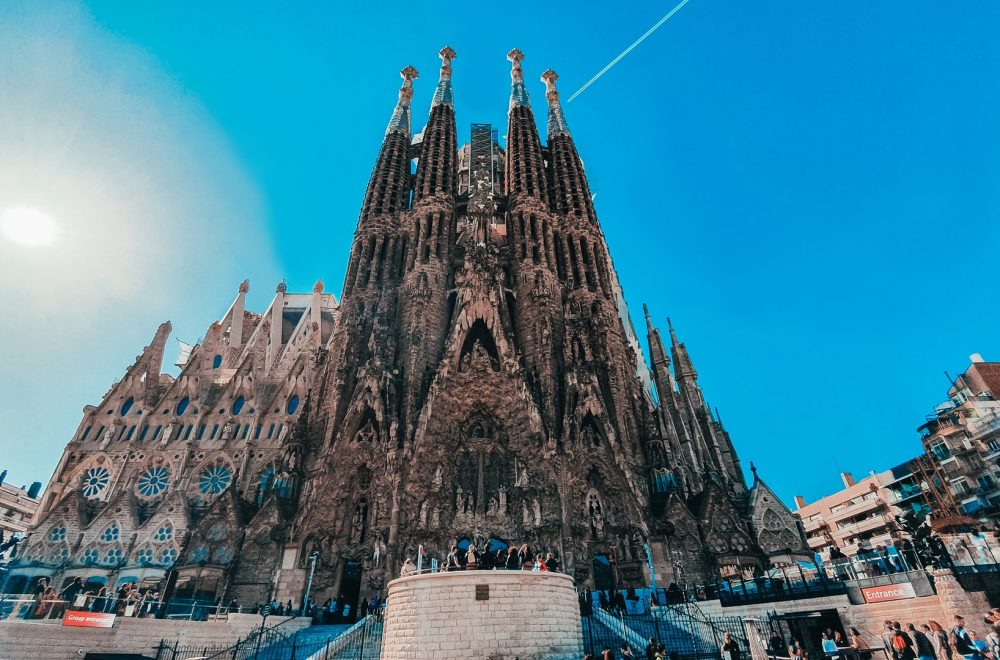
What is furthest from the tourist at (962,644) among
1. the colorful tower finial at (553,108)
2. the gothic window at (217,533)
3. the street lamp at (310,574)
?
the colorful tower finial at (553,108)

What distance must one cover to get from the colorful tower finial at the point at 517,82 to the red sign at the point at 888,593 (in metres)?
39.1

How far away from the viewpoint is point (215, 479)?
28.2 m

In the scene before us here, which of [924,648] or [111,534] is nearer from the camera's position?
[924,648]

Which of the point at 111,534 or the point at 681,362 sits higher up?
the point at 681,362

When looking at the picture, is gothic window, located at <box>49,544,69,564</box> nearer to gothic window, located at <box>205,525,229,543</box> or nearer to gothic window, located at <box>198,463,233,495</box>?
gothic window, located at <box>198,463,233,495</box>

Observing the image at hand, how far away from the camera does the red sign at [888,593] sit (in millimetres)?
11562

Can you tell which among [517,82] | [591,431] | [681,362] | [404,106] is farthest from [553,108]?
[591,431]

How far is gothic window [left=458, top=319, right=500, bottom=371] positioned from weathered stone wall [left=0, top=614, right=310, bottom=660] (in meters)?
13.5

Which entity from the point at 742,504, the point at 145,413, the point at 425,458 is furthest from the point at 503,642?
the point at 145,413

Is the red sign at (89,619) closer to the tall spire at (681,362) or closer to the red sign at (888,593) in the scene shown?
the red sign at (888,593)

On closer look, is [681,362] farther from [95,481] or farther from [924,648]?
[95,481]

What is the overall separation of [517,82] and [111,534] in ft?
138

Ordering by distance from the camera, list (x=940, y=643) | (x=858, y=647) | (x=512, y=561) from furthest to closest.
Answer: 1. (x=512, y=561)
2. (x=858, y=647)
3. (x=940, y=643)

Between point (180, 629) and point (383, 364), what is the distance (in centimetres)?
1350
